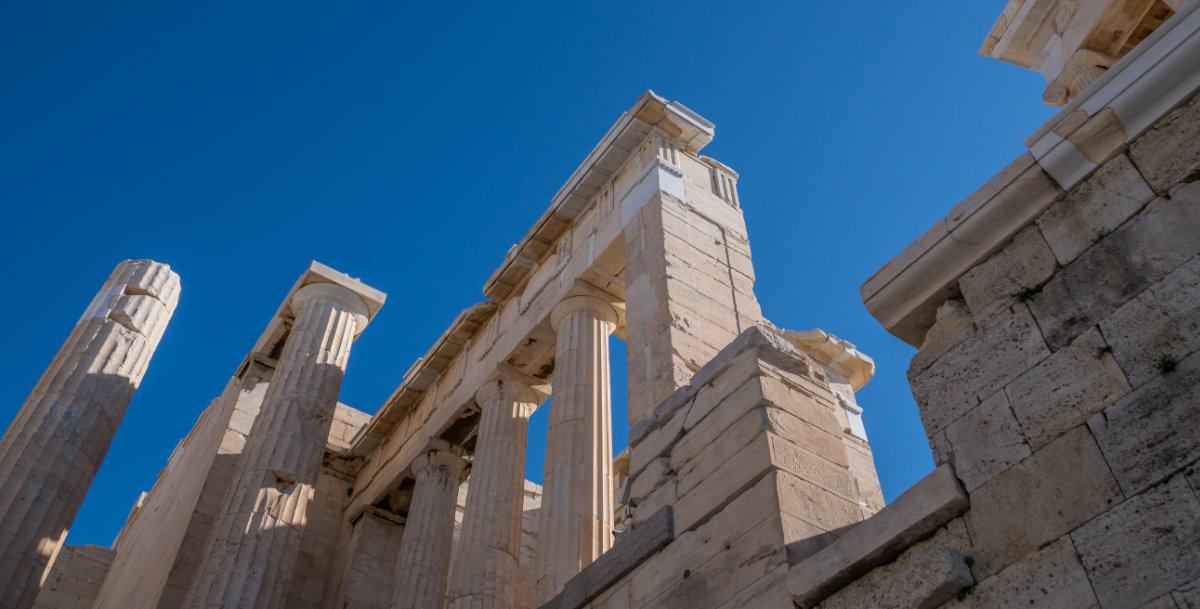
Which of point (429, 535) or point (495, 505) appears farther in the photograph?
point (429, 535)

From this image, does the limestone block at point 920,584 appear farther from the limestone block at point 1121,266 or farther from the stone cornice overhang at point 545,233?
the stone cornice overhang at point 545,233

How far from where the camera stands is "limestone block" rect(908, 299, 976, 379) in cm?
530

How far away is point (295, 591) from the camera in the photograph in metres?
18.5

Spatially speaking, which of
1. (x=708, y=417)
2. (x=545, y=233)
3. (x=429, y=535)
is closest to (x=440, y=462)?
(x=429, y=535)

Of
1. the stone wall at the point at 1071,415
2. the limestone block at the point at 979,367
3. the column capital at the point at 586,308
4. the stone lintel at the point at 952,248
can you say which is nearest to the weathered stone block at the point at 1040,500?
the stone wall at the point at 1071,415

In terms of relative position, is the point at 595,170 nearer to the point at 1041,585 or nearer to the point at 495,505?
the point at 495,505

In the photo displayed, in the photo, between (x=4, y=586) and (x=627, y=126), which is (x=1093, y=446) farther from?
(x=4, y=586)

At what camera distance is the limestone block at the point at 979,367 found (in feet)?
16.0

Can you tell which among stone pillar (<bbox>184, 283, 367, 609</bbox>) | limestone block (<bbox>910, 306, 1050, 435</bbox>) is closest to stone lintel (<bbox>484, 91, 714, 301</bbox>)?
stone pillar (<bbox>184, 283, 367, 609</bbox>)

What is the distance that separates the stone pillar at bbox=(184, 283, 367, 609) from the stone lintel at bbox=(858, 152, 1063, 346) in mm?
10910

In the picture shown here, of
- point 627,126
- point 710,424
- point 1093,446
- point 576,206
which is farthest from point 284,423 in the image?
point 1093,446

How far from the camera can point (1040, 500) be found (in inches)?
172

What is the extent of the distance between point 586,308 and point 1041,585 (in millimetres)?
11614

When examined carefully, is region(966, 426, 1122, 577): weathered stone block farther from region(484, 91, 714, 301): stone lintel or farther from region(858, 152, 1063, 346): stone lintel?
region(484, 91, 714, 301): stone lintel
